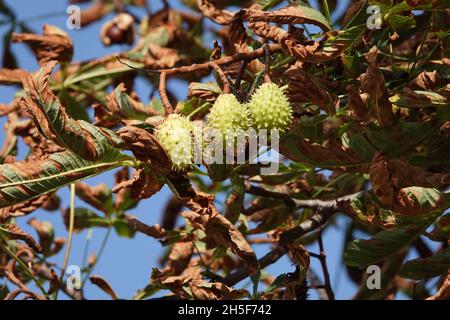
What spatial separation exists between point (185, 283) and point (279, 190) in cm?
58

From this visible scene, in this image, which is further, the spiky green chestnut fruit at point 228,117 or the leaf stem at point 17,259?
the leaf stem at point 17,259

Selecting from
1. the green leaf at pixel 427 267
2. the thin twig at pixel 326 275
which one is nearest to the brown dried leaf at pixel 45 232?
the thin twig at pixel 326 275

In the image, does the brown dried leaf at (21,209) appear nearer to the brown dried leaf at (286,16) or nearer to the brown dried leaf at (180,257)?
the brown dried leaf at (180,257)

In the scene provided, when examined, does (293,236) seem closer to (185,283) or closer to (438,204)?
(185,283)

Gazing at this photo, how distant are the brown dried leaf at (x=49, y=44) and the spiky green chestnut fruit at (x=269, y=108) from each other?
1.59 metres

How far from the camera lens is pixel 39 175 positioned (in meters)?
2.15

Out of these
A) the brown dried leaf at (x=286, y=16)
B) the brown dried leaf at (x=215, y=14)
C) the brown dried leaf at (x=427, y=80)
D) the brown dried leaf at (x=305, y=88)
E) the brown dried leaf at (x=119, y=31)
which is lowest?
the brown dried leaf at (x=305, y=88)

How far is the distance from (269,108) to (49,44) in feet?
5.51

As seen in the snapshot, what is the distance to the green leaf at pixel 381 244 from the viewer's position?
245cm

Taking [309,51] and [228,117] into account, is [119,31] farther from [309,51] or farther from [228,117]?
[228,117]

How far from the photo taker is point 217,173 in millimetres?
2127

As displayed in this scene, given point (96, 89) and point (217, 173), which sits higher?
point (96, 89)

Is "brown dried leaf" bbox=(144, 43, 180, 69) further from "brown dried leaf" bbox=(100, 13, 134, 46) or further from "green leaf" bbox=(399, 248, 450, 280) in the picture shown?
"green leaf" bbox=(399, 248, 450, 280)

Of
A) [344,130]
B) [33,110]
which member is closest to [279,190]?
[344,130]
